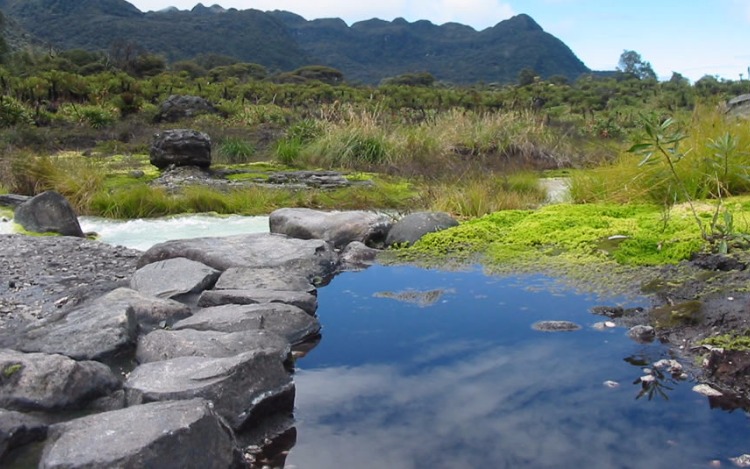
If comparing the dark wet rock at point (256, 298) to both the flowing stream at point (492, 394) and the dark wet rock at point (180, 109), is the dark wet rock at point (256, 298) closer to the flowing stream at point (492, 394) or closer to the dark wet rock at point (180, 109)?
the flowing stream at point (492, 394)

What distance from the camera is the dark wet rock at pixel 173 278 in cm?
465

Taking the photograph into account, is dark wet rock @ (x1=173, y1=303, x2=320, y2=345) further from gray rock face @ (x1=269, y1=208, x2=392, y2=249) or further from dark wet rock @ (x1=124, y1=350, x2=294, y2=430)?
gray rock face @ (x1=269, y1=208, x2=392, y2=249)

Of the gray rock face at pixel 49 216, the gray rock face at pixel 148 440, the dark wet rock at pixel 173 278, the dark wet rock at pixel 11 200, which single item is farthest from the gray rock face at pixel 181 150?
the gray rock face at pixel 148 440

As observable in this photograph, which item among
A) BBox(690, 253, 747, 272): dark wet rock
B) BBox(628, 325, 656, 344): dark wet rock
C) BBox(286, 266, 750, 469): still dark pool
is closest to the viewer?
BBox(286, 266, 750, 469): still dark pool

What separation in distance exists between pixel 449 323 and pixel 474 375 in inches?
31.2

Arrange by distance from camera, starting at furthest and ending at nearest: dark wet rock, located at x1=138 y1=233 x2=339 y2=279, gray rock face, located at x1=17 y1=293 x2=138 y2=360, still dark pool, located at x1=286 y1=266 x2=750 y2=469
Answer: dark wet rock, located at x1=138 y1=233 x2=339 y2=279 < gray rock face, located at x1=17 y1=293 x2=138 y2=360 < still dark pool, located at x1=286 y1=266 x2=750 y2=469

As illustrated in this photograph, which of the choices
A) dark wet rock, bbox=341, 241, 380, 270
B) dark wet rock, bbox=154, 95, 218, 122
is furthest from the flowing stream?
dark wet rock, bbox=154, 95, 218, 122

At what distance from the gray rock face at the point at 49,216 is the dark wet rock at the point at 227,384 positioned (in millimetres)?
4252

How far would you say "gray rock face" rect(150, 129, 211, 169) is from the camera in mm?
11344

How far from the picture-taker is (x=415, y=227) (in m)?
6.48

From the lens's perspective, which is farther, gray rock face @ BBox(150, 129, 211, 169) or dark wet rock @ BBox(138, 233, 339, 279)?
gray rock face @ BBox(150, 129, 211, 169)

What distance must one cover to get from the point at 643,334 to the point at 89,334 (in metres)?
2.69

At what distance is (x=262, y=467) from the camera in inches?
104

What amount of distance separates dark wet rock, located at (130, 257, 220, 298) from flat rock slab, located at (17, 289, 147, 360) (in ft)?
2.00
